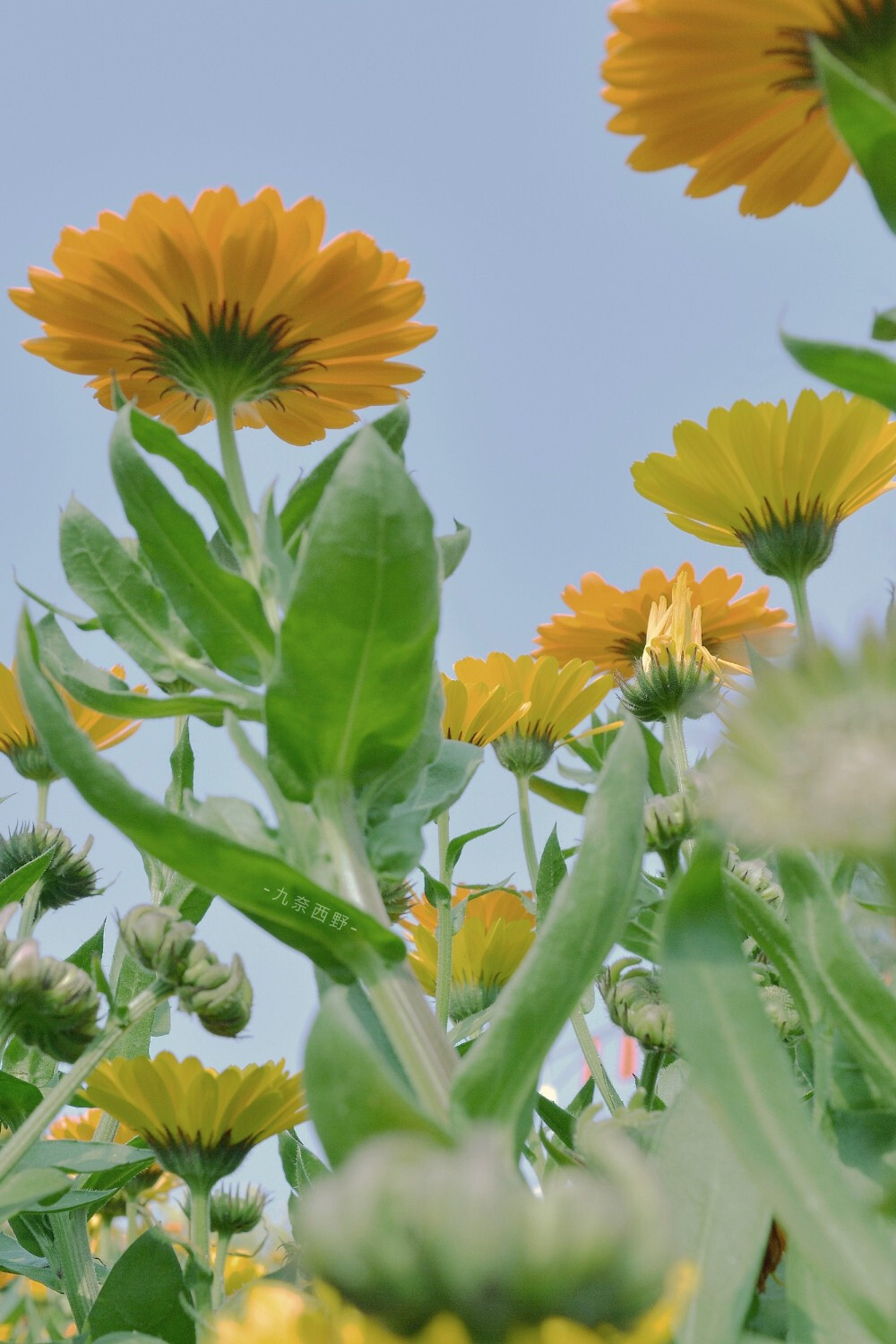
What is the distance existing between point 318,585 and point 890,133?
576mm

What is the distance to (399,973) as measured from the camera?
1.09 metres

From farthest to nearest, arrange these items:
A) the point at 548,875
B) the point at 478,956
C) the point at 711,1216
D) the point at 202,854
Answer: the point at 478,956
the point at 548,875
the point at 202,854
the point at 711,1216

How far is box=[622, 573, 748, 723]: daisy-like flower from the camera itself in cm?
214

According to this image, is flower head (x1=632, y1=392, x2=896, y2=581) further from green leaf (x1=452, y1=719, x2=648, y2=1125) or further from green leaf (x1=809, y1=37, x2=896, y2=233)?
green leaf (x1=452, y1=719, x2=648, y2=1125)

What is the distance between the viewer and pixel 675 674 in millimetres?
2137

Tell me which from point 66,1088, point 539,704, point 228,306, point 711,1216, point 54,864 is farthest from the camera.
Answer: point 539,704

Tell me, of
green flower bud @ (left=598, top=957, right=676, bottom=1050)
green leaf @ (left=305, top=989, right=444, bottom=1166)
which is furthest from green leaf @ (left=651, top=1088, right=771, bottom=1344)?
green flower bud @ (left=598, top=957, right=676, bottom=1050)

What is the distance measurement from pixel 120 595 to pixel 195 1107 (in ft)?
2.39

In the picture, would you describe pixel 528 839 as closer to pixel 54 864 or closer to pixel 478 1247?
pixel 54 864

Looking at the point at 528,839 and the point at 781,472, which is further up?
the point at 781,472

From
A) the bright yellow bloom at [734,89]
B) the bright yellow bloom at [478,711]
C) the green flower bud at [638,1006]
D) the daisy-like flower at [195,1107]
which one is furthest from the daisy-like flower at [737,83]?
the daisy-like flower at [195,1107]

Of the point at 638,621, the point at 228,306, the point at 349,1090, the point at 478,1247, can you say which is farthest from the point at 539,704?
the point at 478,1247

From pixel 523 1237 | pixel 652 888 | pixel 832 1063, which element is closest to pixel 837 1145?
→ pixel 832 1063

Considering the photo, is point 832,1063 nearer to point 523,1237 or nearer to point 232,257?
point 523,1237
